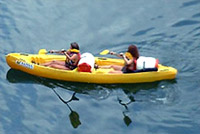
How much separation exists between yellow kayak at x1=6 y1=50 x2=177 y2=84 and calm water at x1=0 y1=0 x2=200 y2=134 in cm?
18

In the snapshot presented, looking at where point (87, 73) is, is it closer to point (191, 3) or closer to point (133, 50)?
point (133, 50)

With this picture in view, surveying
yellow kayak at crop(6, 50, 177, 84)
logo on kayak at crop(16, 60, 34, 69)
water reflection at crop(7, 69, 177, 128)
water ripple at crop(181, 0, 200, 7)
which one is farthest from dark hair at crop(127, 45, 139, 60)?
water ripple at crop(181, 0, 200, 7)

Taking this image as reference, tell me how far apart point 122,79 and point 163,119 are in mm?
1760

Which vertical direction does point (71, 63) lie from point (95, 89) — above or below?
above

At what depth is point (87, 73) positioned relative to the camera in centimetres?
1220

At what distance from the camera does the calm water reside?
11.1 meters

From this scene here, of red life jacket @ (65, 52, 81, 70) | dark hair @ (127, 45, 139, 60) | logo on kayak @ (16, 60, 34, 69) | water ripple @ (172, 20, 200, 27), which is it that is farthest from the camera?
water ripple @ (172, 20, 200, 27)

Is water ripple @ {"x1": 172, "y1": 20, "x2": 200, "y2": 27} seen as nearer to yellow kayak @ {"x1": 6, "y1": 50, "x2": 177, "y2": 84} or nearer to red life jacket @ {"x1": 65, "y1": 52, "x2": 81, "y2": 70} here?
yellow kayak @ {"x1": 6, "y1": 50, "x2": 177, "y2": 84}

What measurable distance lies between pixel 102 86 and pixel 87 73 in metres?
0.55

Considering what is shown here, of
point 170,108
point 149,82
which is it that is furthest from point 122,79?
point 170,108

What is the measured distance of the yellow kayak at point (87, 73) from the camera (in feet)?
39.9

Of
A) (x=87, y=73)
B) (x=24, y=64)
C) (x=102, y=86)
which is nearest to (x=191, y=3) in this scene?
(x=102, y=86)

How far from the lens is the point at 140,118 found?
36.6ft

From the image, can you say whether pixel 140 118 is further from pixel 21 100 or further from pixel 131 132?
pixel 21 100
